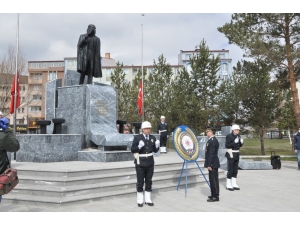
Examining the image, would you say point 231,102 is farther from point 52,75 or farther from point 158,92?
point 52,75

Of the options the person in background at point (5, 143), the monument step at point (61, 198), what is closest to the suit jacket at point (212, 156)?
the monument step at point (61, 198)

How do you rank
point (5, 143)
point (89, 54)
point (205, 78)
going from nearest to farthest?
point (5, 143), point (89, 54), point (205, 78)

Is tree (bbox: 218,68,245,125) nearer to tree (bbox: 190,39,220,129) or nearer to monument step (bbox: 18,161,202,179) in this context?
tree (bbox: 190,39,220,129)

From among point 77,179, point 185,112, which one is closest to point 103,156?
point 77,179

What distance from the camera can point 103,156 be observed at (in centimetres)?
962

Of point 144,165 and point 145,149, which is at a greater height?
point 145,149

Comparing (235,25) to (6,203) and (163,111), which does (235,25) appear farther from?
(6,203)

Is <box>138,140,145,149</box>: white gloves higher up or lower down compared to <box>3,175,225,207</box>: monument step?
higher up

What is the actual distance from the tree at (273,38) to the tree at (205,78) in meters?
4.87

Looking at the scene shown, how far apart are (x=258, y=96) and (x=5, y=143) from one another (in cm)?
2059

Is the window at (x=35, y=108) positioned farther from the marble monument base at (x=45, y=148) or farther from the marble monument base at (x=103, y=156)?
the marble monument base at (x=103, y=156)

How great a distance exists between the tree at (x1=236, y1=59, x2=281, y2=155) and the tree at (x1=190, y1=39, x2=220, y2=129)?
2711mm

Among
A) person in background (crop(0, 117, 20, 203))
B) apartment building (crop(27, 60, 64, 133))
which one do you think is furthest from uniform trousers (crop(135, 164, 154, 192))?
apartment building (crop(27, 60, 64, 133))

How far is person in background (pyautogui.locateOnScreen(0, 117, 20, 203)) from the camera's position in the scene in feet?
15.0
